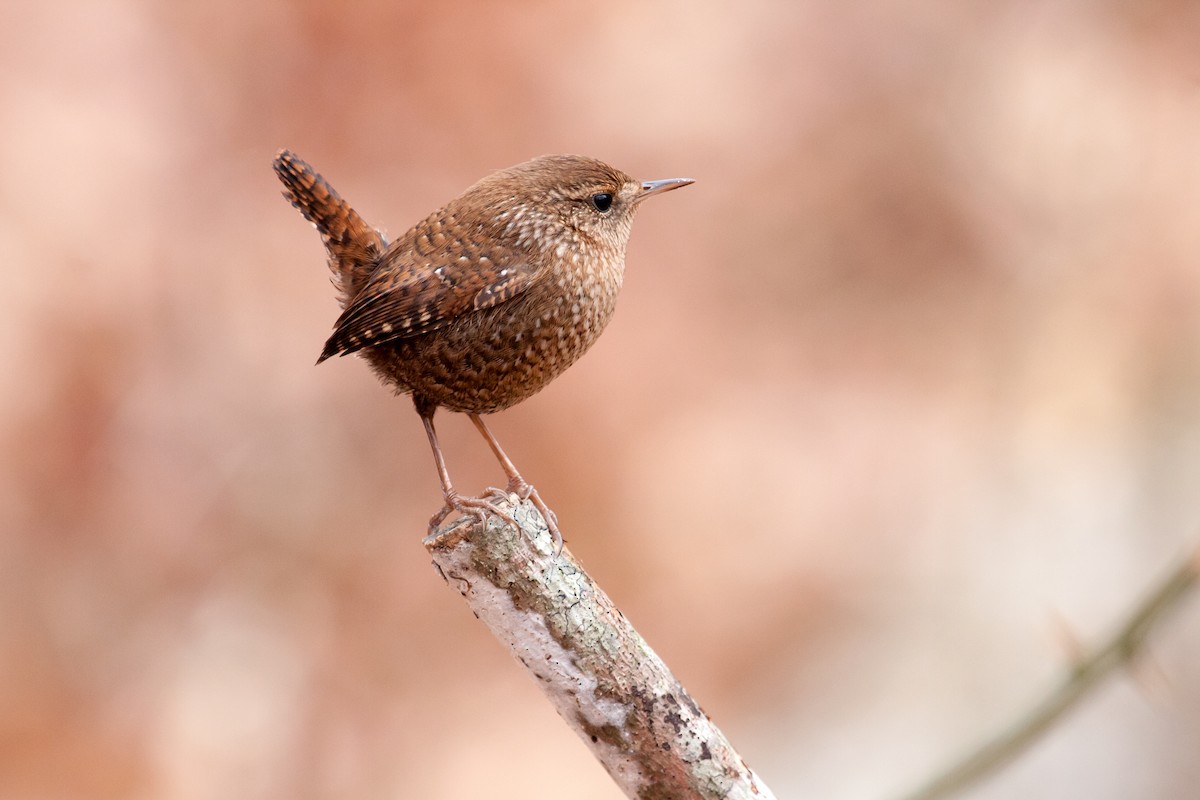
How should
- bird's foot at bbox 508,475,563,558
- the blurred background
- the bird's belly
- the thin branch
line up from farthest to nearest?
the blurred background < the bird's belly < bird's foot at bbox 508,475,563,558 < the thin branch

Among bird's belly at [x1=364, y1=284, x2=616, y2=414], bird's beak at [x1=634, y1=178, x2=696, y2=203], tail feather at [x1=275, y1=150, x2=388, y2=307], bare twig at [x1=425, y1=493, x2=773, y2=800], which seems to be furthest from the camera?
tail feather at [x1=275, y1=150, x2=388, y2=307]

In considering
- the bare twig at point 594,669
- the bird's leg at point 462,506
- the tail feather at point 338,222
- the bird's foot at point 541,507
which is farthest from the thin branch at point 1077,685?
the tail feather at point 338,222

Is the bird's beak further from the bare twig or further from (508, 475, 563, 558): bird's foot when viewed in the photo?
the bare twig

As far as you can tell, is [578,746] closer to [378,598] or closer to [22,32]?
[378,598]

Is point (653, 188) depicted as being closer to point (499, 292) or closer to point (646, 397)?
point (499, 292)

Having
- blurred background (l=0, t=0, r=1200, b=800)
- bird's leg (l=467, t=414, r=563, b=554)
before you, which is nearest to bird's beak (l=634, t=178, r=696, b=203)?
bird's leg (l=467, t=414, r=563, b=554)

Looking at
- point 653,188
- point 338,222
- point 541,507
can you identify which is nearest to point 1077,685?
point 541,507
